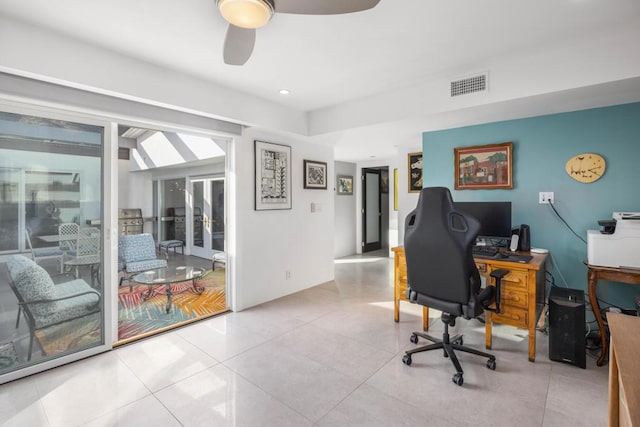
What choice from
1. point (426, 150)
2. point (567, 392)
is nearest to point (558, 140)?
point (426, 150)

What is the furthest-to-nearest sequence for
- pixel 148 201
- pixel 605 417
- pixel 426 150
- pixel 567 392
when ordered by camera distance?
pixel 148 201
pixel 426 150
pixel 567 392
pixel 605 417

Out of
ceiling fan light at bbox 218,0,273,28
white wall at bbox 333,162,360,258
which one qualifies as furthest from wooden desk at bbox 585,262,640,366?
white wall at bbox 333,162,360,258

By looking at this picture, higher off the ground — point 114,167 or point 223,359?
point 114,167

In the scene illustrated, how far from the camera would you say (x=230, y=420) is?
6.15 ft

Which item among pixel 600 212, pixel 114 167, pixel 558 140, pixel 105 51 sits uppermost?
pixel 105 51

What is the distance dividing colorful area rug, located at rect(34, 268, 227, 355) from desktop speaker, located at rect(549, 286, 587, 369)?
3289mm

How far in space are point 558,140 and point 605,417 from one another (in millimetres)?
2408

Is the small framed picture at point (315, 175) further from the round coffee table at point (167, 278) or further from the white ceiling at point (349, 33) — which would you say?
the round coffee table at point (167, 278)

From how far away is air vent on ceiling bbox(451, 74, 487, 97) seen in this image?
278 cm

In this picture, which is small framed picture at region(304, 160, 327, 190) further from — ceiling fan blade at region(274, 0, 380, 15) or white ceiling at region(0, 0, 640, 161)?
ceiling fan blade at region(274, 0, 380, 15)

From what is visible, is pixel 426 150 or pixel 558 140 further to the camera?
pixel 426 150

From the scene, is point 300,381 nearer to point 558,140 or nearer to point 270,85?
point 270,85

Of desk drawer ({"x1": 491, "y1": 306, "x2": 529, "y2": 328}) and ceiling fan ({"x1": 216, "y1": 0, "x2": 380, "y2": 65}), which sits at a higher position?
ceiling fan ({"x1": 216, "y1": 0, "x2": 380, "y2": 65})

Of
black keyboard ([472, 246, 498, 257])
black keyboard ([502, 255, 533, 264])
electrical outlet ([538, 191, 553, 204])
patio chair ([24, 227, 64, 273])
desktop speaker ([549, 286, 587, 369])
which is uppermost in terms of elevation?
electrical outlet ([538, 191, 553, 204])
